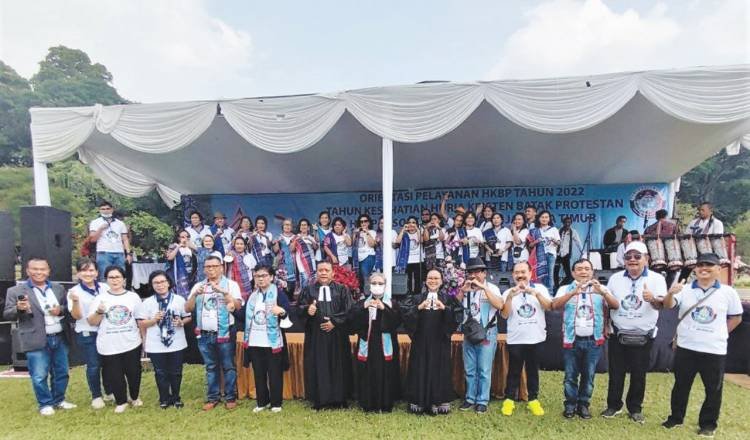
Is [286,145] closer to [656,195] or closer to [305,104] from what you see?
[305,104]

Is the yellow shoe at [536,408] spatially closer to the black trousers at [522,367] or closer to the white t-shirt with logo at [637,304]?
the black trousers at [522,367]

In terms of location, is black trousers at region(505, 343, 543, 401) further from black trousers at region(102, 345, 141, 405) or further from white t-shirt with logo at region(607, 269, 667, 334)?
black trousers at region(102, 345, 141, 405)

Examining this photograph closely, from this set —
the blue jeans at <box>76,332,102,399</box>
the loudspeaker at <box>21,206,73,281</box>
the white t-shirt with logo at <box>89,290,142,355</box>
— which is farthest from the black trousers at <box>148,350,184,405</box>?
the loudspeaker at <box>21,206,73,281</box>

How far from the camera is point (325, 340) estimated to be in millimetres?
3873

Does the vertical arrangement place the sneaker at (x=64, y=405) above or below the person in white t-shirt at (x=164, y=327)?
below

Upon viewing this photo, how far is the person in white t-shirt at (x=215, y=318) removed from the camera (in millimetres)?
3869

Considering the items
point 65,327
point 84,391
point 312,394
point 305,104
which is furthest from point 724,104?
point 84,391

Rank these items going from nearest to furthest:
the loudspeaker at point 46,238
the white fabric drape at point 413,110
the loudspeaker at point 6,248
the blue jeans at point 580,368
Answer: the blue jeans at point 580,368
the white fabric drape at point 413,110
the loudspeaker at point 46,238
the loudspeaker at point 6,248

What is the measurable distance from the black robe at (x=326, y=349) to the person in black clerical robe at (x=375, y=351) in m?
0.16

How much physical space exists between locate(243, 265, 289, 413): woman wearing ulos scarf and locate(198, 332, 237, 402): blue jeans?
235 millimetres

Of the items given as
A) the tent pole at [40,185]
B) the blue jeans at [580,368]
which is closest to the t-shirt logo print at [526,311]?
the blue jeans at [580,368]

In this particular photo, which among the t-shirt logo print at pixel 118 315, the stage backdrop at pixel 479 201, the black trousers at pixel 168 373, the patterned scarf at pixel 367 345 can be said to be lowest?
the black trousers at pixel 168 373

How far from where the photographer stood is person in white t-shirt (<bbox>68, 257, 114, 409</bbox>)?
3.87 m

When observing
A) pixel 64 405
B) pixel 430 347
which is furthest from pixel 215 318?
pixel 430 347
